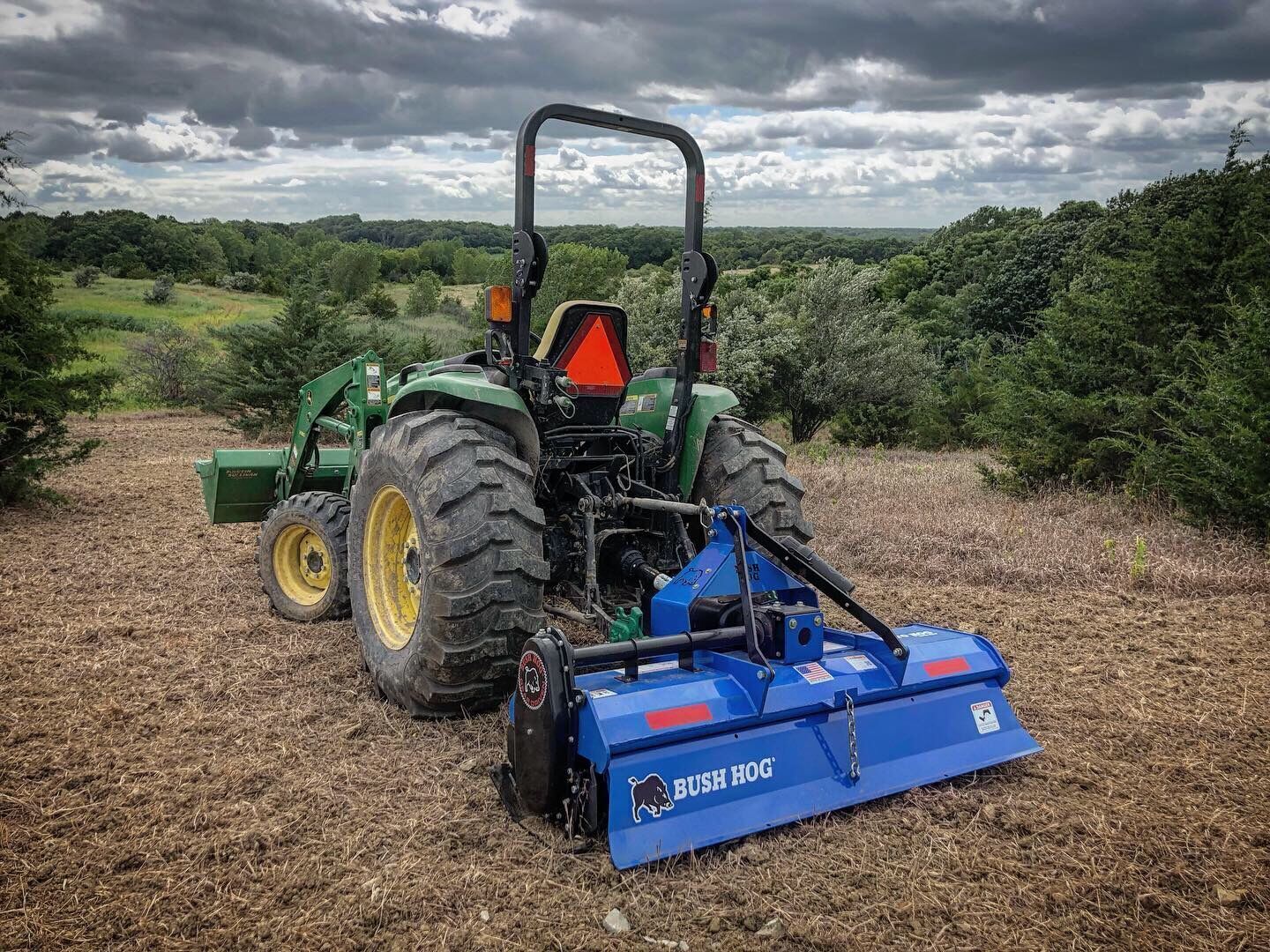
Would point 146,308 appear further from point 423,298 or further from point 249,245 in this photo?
point 249,245

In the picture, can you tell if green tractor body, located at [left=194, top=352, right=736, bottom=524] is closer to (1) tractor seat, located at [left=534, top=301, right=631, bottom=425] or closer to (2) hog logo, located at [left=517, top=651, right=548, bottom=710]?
(1) tractor seat, located at [left=534, top=301, right=631, bottom=425]

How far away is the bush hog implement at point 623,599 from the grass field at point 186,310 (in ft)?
52.0

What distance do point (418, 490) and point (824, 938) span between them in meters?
2.25

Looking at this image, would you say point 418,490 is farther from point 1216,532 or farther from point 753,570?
point 1216,532

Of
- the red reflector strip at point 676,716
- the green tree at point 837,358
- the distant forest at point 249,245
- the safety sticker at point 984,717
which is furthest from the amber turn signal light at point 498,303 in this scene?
the distant forest at point 249,245

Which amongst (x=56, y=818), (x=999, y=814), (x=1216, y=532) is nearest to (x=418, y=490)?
(x=56, y=818)

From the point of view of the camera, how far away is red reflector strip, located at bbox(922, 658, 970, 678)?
367 centimetres

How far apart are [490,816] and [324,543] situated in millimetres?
2609

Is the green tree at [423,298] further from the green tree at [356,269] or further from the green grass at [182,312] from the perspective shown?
the green tree at [356,269]

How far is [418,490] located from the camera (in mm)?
3887

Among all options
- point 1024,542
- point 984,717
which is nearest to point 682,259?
point 984,717

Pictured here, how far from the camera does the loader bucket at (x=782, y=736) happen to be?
2988 millimetres

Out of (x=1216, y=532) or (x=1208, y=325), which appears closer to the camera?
(x=1216, y=532)

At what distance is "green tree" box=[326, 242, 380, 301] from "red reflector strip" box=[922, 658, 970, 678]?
118 feet
